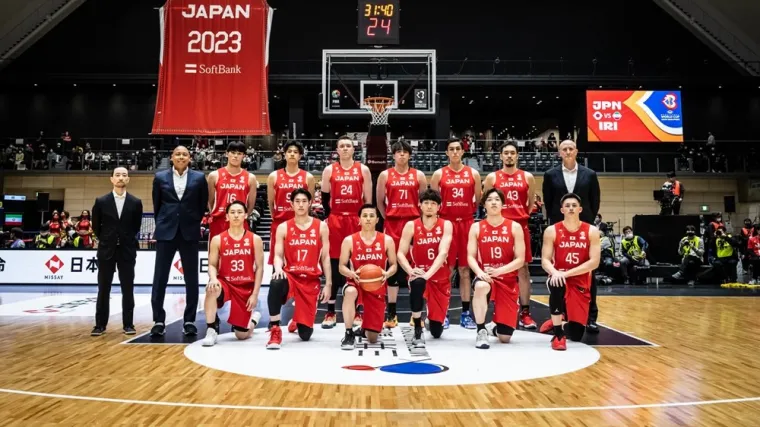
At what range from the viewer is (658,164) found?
19.8 meters

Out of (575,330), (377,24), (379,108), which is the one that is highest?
(377,24)

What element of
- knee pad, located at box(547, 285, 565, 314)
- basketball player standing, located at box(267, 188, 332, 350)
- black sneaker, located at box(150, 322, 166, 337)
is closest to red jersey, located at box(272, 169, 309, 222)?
basketball player standing, located at box(267, 188, 332, 350)

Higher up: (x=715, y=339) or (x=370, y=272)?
(x=370, y=272)

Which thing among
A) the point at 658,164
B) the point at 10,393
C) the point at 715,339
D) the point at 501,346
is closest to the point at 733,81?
the point at 658,164

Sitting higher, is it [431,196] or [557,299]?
[431,196]

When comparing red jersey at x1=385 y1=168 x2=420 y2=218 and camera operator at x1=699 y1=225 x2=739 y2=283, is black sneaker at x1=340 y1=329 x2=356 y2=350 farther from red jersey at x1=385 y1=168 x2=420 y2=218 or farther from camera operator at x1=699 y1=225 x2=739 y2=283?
camera operator at x1=699 y1=225 x2=739 y2=283

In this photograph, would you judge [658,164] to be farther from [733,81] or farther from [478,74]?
[478,74]

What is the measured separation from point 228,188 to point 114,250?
1.23 meters

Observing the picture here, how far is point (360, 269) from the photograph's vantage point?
179 inches

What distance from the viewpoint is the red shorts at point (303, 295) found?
15.3ft

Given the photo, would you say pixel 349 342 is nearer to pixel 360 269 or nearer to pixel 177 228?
pixel 360 269

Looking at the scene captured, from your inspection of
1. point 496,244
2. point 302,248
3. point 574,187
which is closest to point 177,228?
point 302,248

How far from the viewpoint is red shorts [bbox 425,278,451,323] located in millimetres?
4758

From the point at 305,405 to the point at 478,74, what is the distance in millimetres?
21181
